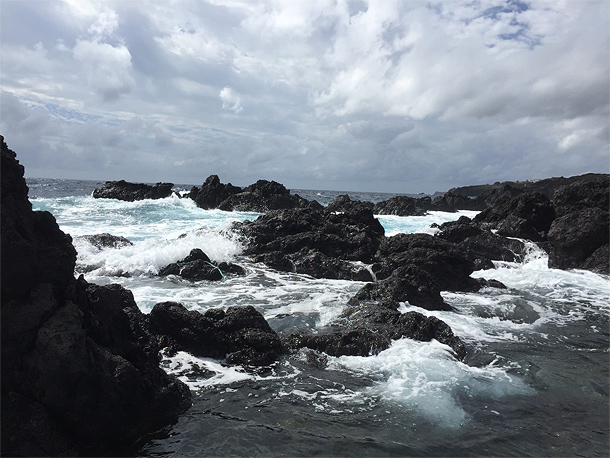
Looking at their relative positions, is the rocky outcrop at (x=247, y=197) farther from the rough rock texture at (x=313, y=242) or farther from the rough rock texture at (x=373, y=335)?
the rough rock texture at (x=373, y=335)

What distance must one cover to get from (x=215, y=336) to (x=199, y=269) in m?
7.25

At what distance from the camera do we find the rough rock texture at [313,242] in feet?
51.1

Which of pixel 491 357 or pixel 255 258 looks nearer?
pixel 491 357

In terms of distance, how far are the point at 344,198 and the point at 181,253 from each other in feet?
85.1

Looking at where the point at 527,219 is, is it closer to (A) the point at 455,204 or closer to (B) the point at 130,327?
(B) the point at 130,327

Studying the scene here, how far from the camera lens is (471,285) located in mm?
13391

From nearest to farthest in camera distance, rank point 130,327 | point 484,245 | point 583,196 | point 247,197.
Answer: point 130,327 < point 484,245 < point 583,196 < point 247,197

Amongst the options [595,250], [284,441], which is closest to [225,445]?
[284,441]

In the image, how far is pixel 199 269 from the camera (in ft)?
47.0

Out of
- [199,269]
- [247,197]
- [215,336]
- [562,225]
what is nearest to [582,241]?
[562,225]

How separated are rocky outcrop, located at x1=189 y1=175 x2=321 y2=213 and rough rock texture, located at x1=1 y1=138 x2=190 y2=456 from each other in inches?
1430

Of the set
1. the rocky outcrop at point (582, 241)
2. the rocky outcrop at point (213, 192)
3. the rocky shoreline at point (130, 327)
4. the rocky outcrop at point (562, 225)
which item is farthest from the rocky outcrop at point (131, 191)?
the rocky outcrop at point (582, 241)

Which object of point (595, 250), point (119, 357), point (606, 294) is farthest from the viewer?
point (595, 250)

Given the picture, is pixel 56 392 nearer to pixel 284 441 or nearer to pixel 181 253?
pixel 284 441
